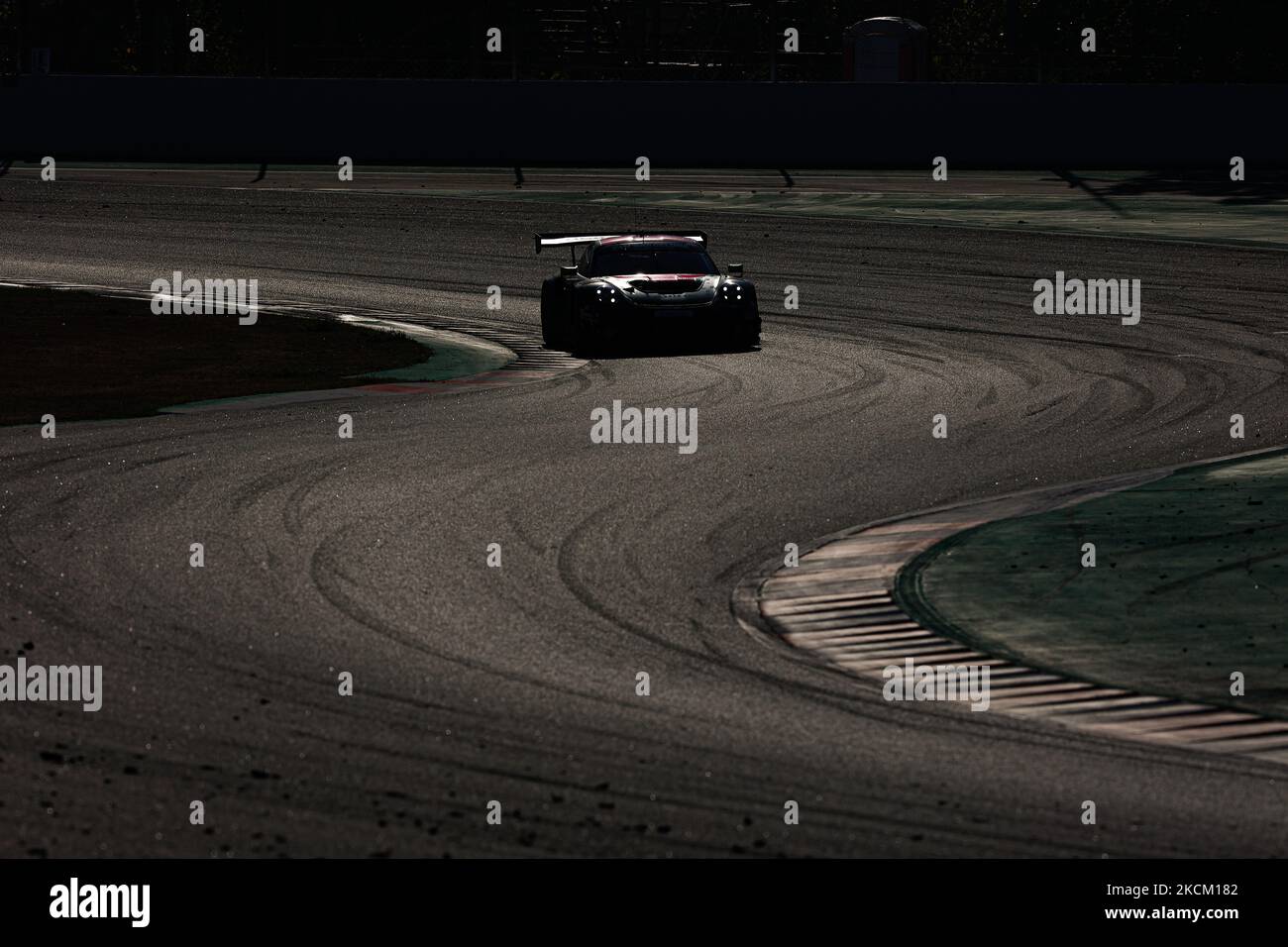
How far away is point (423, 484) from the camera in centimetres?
1498

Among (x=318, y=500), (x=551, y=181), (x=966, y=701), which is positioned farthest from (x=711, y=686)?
(x=551, y=181)

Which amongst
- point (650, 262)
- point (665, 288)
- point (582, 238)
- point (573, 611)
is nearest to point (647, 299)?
point (665, 288)

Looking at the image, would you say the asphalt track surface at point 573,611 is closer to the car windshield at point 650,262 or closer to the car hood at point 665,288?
the car hood at point 665,288

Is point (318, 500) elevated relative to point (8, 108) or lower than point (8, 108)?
lower

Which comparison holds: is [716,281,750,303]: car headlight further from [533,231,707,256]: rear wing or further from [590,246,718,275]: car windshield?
[533,231,707,256]: rear wing

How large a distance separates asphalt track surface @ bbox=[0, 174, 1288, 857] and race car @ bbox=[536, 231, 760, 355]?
0.51 m

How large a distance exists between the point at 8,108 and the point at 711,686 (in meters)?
36.9

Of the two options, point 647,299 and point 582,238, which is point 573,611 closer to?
point 647,299

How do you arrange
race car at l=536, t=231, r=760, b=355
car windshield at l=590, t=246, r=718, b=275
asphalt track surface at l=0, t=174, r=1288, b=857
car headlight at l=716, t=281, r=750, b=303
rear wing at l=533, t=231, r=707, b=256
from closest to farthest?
1. asphalt track surface at l=0, t=174, r=1288, b=857
2. race car at l=536, t=231, r=760, b=355
3. car headlight at l=716, t=281, r=750, b=303
4. car windshield at l=590, t=246, r=718, b=275
5. rear wing at l=533, t=231, r=707, b=256

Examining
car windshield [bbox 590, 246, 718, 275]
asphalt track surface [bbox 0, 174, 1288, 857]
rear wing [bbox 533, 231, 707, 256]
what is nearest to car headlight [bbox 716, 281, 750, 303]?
car windshield [bbox 590, 246, 718, 275]

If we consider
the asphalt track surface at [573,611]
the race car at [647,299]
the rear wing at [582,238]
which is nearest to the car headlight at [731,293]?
the race car at [647,299]

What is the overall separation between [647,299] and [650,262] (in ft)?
3.18

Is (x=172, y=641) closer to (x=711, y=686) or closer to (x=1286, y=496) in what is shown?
(x=711, y=686)

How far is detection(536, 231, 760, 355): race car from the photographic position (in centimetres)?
2283
